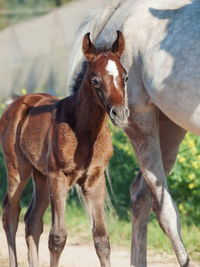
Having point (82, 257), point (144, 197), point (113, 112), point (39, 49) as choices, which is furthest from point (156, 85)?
point (39, 49)

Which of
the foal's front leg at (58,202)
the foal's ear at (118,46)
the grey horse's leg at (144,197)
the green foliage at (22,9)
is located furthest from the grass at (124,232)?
the green foliage at (22,9)

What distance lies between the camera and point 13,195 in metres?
4.89

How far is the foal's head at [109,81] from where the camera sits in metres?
3.61

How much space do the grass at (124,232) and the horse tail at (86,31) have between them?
1.32m

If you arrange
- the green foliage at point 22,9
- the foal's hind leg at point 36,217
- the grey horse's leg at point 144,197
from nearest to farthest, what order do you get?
1. the foal's hind leg at point 36,217
2. the grey horse's leg at point 144,197
3. the green foliage at point 22,9

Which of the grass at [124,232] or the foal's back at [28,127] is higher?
the foal's back at [28,127]

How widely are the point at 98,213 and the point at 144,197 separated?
35.3 inches

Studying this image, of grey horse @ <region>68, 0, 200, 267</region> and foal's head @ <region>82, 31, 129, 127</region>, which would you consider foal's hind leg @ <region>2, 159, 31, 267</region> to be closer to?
grey horse @ <region>68, 0, 200, 267</region>

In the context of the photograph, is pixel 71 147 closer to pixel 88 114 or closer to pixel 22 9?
pixel 88 114

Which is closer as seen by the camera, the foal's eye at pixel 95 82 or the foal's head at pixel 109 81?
the foal's head at pixel 109 81

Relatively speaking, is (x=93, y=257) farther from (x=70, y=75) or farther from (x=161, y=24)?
(x=161, y=24)

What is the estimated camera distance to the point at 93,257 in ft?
19.1

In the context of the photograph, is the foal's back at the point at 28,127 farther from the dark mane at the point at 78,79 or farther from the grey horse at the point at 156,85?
the grey horse at the point at 156,85

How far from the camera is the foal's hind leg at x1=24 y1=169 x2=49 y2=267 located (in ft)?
15.8
